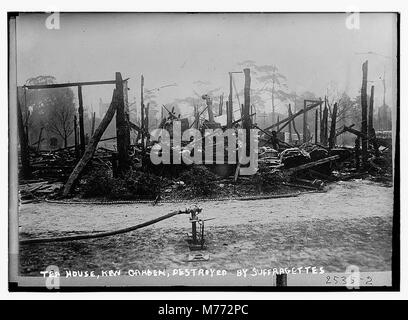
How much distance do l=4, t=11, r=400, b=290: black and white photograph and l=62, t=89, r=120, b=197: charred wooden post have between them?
0.5 inches

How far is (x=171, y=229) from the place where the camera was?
9.28ft

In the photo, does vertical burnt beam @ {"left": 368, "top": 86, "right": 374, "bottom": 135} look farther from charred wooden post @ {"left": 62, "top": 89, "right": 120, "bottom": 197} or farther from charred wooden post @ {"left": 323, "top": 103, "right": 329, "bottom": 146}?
charred wooden post @ {"left": 62, "top": 89, "right": 120, "bottom": 197}

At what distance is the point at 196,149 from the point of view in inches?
114

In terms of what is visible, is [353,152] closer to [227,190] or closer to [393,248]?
[393,248]

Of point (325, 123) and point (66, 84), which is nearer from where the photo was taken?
point (66, 84)

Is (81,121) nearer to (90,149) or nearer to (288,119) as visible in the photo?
(90,149)

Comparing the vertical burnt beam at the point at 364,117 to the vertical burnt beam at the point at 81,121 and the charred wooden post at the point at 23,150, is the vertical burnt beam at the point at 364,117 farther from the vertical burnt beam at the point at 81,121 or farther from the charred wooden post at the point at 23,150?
the charred wooden post at the point at 23,150

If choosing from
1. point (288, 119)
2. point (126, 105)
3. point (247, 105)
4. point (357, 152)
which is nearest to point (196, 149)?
point (247, 105)

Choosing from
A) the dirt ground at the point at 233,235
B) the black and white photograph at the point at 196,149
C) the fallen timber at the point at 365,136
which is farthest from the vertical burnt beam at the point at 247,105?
the fallen timber at the point at 365,136

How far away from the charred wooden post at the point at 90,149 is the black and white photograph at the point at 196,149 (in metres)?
0.01

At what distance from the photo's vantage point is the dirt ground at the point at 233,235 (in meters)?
2.78

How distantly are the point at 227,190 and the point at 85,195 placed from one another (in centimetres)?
130

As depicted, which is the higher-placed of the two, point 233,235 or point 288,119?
point 288,119

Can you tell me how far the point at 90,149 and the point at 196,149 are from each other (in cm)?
97
